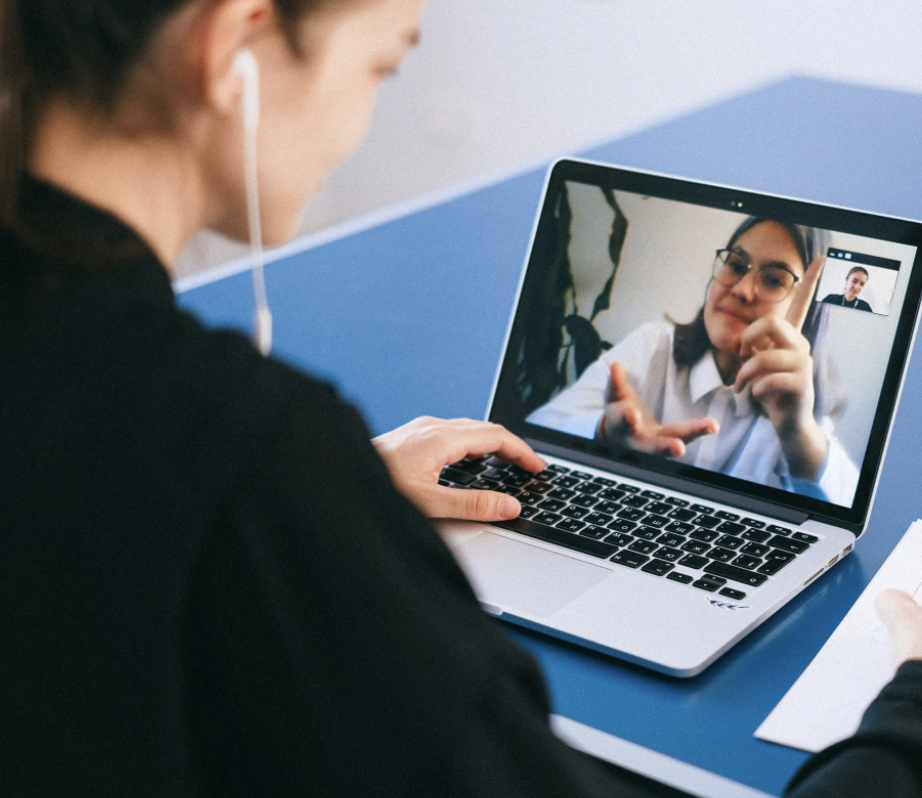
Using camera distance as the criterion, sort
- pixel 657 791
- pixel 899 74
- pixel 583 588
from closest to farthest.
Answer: pixel 657 791, pixel 583 588, pixel 899 74

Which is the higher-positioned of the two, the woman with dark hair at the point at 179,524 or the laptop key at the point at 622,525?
the woman with dark hair at the point at 179,524

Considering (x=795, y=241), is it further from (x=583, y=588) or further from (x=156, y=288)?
(x=156, y=288)

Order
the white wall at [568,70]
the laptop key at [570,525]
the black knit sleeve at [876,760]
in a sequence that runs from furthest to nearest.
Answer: the white wall at [568,70] < the laptop key at [570,525] < the black knit sleeve at [876,760]

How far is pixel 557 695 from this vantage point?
78 cm

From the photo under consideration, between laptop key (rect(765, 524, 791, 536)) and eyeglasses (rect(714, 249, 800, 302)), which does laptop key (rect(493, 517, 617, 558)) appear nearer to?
laptop key (rect(765, 524, 791, 536))

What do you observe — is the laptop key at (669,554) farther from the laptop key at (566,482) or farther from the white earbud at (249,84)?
the white earbud at (249,84)

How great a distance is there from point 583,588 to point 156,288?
1.58 feet

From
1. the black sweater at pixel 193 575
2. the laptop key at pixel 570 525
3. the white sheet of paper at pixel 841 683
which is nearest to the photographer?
the black sweater at pixel 193 575

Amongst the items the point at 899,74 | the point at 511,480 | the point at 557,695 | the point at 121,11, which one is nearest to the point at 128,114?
the point at 121,11

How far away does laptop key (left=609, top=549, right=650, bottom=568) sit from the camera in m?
0.91

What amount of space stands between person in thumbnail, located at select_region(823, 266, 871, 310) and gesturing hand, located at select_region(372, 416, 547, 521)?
0.29 meters

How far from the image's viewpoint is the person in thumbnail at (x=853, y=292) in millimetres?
973

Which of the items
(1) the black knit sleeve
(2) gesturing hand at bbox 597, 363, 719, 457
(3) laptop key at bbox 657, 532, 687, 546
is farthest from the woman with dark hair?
(2) gesturing hand at bbox 597, 363, 719, 457

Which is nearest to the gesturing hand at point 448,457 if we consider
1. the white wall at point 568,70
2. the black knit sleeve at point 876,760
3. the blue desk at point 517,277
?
the blue desk at point 517,277
